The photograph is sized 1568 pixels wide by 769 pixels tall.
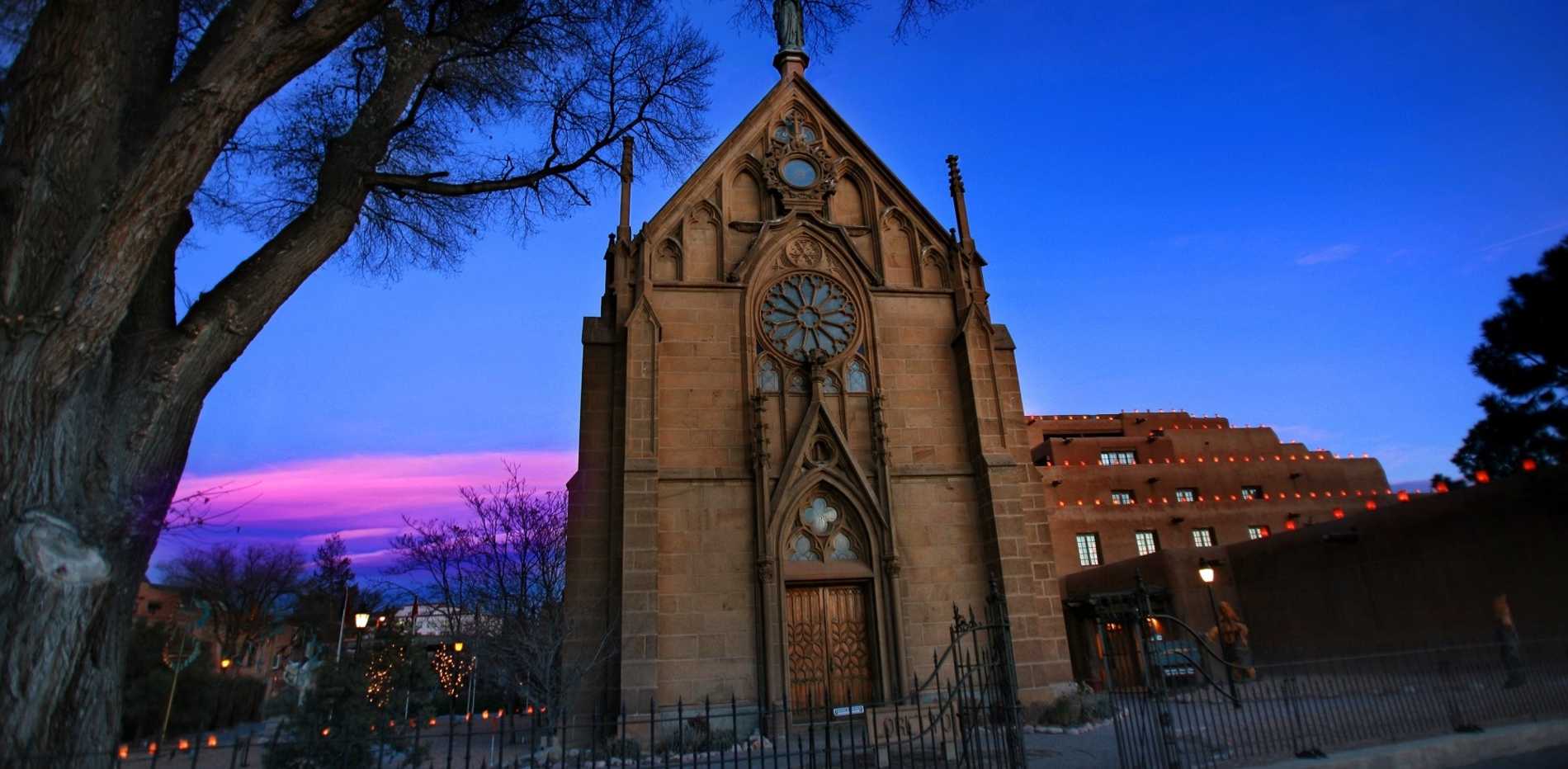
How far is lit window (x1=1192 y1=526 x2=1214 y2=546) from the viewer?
36.4m

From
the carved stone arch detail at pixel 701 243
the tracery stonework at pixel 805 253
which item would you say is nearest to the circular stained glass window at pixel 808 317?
the tracery stonework at pixel 805 253

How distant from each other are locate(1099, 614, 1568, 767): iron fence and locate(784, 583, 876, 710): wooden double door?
525 centimetres

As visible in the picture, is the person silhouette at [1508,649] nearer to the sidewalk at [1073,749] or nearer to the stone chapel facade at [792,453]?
the sidewalk at [1073,749]

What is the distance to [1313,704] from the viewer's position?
11172 millimetres

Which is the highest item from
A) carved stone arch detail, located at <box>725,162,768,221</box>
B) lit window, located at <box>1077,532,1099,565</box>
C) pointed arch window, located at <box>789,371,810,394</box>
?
carved stone arch detail, located at <box>725,162,768,221</box>

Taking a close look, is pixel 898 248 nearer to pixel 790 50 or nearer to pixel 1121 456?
pixel 790 50

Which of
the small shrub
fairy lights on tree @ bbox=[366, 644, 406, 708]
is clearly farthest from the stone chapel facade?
fairy lights on tree @ bbox=[366, 644, 406, 708]

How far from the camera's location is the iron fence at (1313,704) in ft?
29.9

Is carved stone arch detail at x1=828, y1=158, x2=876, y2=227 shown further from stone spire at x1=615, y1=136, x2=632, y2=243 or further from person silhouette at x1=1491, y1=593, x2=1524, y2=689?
person silhouette at x1=1491, y1=593, x2=1524, y2=689

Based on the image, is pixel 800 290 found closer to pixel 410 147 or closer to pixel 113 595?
pixel 410 147

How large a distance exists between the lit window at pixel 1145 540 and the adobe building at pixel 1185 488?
4 cm

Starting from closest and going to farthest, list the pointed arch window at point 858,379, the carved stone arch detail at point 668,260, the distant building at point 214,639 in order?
the pointed arch window at point 858,379 < the carved stone arch detail at point 668,260 < the distant building at point 214,639

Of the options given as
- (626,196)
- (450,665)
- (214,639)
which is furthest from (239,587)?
(626,196)

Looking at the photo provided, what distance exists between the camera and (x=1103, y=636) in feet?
30.9
